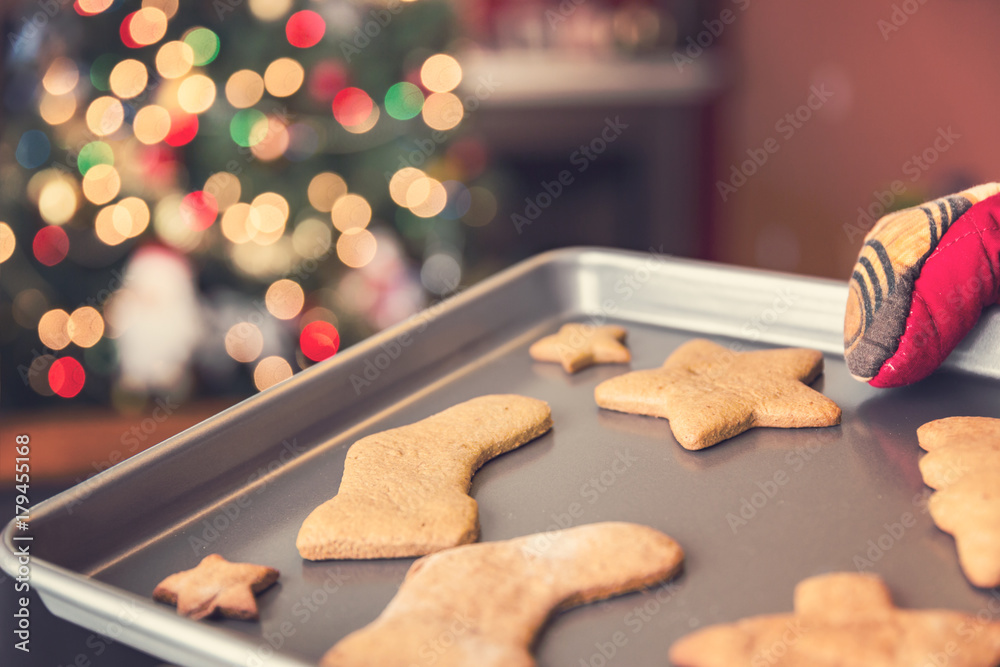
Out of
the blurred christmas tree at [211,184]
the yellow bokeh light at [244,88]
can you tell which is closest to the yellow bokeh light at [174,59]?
the blurred christmas tree at [211,184]

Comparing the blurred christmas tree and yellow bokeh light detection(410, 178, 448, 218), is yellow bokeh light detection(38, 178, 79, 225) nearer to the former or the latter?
the blurred christmas tree

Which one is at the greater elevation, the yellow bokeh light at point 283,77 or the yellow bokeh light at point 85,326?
the yellow bokeh light at point 283,77

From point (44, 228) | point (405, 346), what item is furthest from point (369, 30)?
point (405, 346)

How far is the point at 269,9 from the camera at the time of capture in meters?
2.18

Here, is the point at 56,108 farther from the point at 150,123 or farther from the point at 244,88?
the point at 244,88

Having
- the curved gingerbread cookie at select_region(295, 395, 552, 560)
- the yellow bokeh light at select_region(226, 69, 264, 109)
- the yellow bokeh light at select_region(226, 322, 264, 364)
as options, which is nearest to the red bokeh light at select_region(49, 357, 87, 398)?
the yellow bokeh light at select_region(226, 322, 264, 364)

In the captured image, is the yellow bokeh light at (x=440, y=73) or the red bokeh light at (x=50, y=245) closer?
the red bokeh light at (x=50, y=245)

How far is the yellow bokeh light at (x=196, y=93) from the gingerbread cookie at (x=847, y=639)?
→ 1.94 metres

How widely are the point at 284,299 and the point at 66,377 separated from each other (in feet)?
2.06

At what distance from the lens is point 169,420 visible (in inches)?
101

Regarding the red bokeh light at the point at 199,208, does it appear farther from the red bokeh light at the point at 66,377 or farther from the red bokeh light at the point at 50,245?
the red bokeh light at the point at 66,377

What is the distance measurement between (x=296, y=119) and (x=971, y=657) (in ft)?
6.60

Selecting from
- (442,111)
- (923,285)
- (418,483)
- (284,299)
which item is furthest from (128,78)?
(923,285)

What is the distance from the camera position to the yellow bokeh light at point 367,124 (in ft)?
7.60
